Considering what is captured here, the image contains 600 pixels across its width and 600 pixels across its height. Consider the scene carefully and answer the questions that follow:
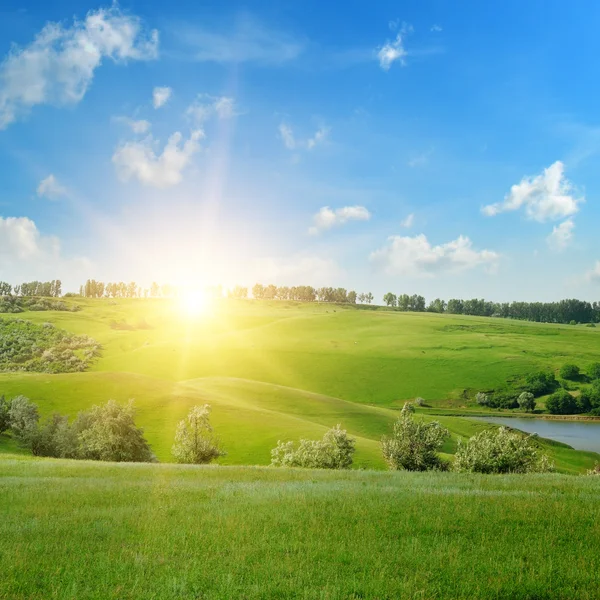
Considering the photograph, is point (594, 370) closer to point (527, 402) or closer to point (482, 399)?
point (527, 402)

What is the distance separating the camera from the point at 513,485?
2173 centimetres

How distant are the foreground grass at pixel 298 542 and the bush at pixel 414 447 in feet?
95.9

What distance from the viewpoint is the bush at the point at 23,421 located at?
230 ft

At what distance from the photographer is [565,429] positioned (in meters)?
145

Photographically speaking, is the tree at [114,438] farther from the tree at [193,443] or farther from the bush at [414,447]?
the bush at [414,447]

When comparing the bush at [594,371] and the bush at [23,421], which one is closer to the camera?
the bush at [23,421]

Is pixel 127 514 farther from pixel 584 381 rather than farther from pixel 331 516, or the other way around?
pixel 584 381

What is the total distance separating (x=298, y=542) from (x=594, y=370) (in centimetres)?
20431

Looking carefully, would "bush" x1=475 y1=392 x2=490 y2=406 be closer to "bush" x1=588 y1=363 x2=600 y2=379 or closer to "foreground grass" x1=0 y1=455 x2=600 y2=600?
"bush" x1=588 y1=363 x2=600 y2=379

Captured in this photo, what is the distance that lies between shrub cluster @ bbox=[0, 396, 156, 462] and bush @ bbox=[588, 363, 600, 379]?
553ft

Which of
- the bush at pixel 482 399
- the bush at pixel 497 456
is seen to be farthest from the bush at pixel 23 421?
the bush at pixel 482 399

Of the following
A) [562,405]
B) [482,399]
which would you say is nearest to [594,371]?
[562,405]

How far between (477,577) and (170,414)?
315 feet

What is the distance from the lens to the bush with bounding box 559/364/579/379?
18800 cm
